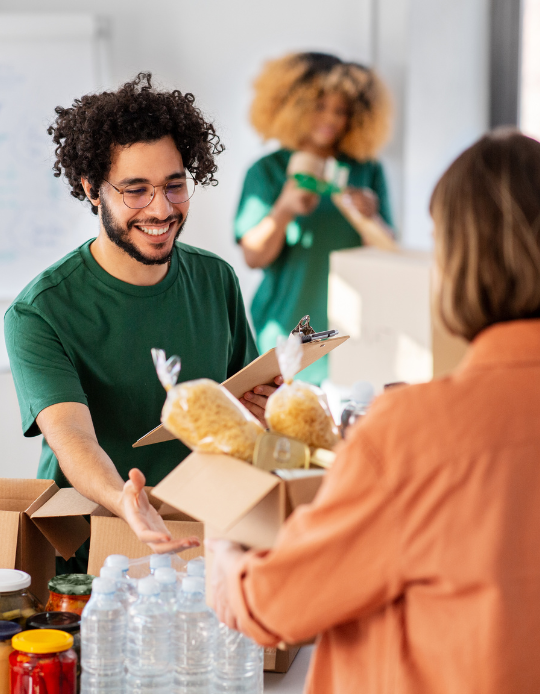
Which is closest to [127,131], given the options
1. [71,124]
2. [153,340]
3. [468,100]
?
[71,124]

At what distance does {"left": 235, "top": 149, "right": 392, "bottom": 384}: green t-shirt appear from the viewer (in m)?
3.18

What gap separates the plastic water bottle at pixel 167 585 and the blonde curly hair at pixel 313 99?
239cm

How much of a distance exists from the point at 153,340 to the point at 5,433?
1.85 m

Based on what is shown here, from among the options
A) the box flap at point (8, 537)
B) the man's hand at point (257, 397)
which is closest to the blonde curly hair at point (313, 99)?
the man's hand at point (257, 397)

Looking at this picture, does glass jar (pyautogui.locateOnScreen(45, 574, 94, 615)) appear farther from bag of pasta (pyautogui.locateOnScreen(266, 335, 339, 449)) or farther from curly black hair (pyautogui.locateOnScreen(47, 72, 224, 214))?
curly black hair (pyautogui.locateOnScreen(47, 72, 224, 214))

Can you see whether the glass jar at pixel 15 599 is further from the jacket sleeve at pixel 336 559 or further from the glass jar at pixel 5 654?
the jacket sleeve at pixel 336 559

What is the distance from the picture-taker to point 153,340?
5.58 ft

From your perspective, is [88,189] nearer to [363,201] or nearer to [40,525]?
[40,525]

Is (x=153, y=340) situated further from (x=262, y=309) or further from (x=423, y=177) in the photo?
(x=423, y=177)

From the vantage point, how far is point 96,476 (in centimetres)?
139

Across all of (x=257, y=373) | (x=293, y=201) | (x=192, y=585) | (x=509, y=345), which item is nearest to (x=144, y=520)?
(x=192, y=585)

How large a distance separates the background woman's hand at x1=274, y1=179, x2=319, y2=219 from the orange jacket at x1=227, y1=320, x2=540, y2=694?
2363 mm

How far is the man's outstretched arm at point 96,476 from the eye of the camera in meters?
1.20

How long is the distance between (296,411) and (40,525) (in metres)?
0.57
